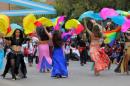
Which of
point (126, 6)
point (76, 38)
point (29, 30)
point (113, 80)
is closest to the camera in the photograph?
point (113, 80)

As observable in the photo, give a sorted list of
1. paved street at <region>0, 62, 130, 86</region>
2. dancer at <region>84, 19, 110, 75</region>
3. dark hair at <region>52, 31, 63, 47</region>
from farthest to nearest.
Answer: dancer at <region>84, 19, 110, 75</region> < dark hair at <region>52, 31, 63, 47</region> < paved street at <region>0, 62, 130, 86</region>

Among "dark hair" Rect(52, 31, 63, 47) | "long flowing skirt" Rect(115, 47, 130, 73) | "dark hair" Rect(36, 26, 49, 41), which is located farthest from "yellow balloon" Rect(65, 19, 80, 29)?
"dark hair" Rect(52, 31, 63, 47)

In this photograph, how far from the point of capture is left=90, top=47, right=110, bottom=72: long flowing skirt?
15.3 meters

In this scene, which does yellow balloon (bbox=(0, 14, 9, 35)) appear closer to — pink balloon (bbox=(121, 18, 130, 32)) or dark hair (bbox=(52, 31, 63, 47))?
dark hair (bbox=(52, 31, 63, 47))

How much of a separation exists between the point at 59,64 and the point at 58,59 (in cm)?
17

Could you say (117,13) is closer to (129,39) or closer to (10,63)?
(129,39)

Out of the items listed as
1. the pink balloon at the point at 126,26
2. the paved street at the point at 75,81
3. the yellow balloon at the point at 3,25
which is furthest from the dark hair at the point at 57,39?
the pink balloon at the point at 126,26

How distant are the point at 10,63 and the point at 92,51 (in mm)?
2684

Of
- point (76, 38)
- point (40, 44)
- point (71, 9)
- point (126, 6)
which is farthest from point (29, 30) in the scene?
point (71, 9)

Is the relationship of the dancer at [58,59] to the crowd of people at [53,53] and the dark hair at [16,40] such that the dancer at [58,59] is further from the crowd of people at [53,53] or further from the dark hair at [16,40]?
the dark hair at [16,40]

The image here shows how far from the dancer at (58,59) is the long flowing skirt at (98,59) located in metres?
1.07

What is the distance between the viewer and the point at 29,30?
55.8 ft

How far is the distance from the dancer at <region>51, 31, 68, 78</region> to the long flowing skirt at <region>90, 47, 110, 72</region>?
107 centimetres

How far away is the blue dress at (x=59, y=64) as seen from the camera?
14.7 meters
